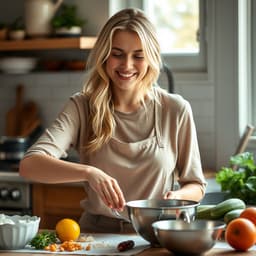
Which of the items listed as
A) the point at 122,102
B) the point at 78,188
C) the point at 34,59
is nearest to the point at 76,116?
the point at 122,102

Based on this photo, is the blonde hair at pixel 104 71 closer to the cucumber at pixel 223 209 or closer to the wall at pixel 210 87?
the cucumber at pixel 223 209

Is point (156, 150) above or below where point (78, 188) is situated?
above

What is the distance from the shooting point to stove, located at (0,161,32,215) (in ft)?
14.2

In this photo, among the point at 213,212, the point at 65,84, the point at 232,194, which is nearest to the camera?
the point at 213,212

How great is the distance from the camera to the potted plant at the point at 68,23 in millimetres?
4719

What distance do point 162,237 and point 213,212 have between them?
0.50m

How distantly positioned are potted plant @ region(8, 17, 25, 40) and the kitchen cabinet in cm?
106

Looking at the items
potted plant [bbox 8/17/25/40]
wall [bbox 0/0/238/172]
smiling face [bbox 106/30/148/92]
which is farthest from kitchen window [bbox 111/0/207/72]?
smiling face [bbox 106/30/148/92]

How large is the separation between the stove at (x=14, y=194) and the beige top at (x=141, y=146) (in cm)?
125

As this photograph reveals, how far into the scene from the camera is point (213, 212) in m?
2.87

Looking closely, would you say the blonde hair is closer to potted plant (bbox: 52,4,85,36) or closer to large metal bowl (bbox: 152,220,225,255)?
large metal bowl (bbox: 152,220,225,255)

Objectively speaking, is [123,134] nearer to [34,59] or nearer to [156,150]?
[156,150]

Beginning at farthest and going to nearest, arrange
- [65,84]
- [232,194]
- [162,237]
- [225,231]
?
[65,84] → [232,194] → [225,231] → [162,237]

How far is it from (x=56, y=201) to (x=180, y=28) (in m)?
1.34
